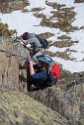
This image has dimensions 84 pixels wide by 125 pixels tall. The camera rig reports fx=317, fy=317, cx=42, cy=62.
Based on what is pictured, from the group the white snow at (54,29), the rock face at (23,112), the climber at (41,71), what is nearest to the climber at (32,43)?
the climber at (41,71)

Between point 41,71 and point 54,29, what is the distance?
31.9 metres

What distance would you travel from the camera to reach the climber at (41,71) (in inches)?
366

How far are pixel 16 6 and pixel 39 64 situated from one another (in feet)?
127

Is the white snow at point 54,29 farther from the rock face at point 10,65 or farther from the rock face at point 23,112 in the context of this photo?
the rock face at point 23,112

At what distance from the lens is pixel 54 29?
40906 mm

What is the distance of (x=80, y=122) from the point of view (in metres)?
7.94

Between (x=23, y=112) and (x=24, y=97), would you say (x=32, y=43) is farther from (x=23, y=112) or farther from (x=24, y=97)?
(x=23, y=112)

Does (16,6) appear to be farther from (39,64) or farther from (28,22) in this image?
(39,64)

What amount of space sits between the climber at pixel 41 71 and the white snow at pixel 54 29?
1867cm

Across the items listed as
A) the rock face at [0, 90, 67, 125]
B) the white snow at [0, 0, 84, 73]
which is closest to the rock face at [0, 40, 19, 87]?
the rock face at [0, 90, 67, 125]

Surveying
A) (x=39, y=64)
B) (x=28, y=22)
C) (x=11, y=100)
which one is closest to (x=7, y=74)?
(x=39, y=64)

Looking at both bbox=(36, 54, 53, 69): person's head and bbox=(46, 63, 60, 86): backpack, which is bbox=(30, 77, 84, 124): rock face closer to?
bbox=(46, 63, 60, 86): backpack

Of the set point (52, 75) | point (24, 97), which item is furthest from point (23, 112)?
point (52, 75)

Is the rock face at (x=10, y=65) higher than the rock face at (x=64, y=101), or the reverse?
the rock face at (x=10, y=65)
